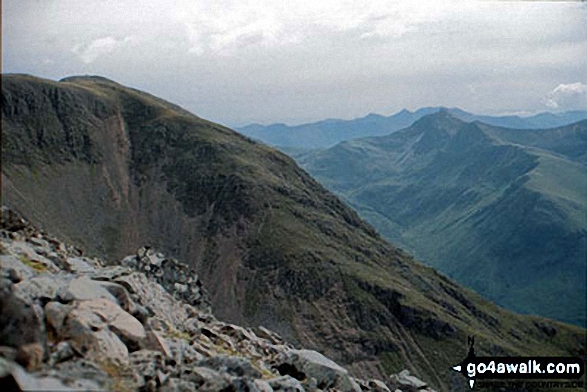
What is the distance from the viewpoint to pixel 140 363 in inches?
834

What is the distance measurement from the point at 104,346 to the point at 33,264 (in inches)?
511

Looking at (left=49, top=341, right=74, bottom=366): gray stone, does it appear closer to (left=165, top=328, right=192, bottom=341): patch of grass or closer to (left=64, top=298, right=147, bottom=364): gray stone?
(left=64, top=298, right=147, bottom=364): gray stone

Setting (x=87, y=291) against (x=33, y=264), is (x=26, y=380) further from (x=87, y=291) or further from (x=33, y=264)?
(x=33, y=264)

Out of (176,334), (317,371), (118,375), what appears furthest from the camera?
(317,371)

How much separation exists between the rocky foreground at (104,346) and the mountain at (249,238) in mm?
95906

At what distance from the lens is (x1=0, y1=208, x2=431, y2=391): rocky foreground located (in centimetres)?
1720

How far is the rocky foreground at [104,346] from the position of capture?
17203mm

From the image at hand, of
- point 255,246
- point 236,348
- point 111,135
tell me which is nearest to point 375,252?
point 255,246

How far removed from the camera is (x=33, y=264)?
30.9 metres

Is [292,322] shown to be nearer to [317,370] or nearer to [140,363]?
[317,370]

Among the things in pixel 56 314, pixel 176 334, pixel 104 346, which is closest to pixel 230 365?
pixel 176 334

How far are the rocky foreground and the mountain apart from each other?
9591cm

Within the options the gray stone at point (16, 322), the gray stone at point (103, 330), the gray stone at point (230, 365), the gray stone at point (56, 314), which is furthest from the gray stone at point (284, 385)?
the gray stone at point (16, 322)

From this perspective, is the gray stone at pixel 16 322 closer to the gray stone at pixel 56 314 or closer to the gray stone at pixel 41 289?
the gray stone at pixel 56 314
